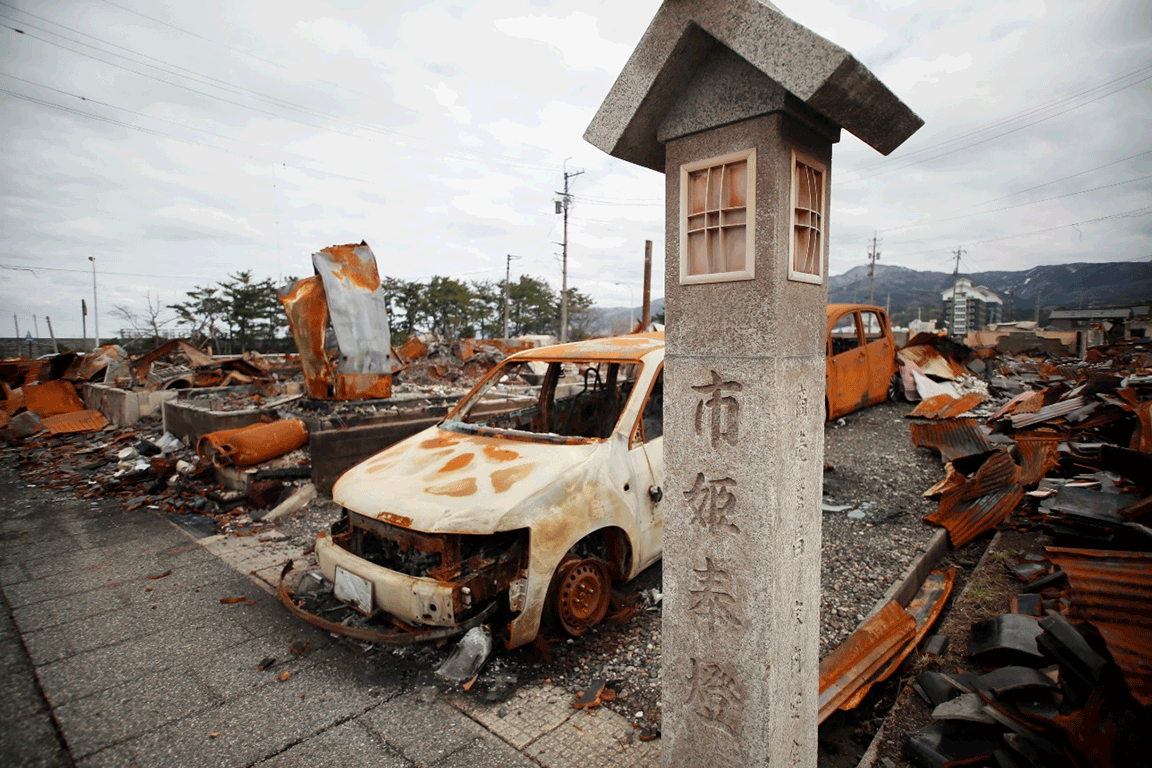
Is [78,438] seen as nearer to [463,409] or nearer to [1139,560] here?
[463,409]

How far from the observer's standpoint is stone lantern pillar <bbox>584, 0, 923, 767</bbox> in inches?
68.1

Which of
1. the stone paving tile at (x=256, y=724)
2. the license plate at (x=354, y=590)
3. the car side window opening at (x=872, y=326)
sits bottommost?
the stone paving tile at (x=256, y=724)

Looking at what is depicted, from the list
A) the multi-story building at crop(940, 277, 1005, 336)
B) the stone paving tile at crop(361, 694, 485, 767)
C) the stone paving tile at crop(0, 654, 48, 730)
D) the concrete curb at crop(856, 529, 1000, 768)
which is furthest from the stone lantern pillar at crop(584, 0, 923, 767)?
the multi-story building at crop(940, 277, 1005, 336)

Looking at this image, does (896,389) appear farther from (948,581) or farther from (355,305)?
(355,305)

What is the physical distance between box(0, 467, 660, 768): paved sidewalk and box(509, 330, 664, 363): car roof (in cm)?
210

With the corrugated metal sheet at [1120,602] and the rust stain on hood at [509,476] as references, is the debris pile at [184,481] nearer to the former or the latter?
the rust stain on hood at [509,476]

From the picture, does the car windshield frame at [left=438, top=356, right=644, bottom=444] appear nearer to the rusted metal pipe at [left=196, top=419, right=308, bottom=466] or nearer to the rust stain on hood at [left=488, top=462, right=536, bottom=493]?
the rust stain on hood at [left=488, top=462, right=536, bottom=493]

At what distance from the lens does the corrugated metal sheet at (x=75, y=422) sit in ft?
32.7

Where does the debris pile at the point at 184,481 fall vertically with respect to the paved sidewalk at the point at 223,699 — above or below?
above

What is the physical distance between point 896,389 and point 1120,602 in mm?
7349

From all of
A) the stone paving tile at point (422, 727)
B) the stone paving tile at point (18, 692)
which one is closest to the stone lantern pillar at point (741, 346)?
the stone paving tile at point (422, 727)

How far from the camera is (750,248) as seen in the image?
175 centimetres

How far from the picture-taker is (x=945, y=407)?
686cm

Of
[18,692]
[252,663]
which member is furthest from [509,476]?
[18,692]
